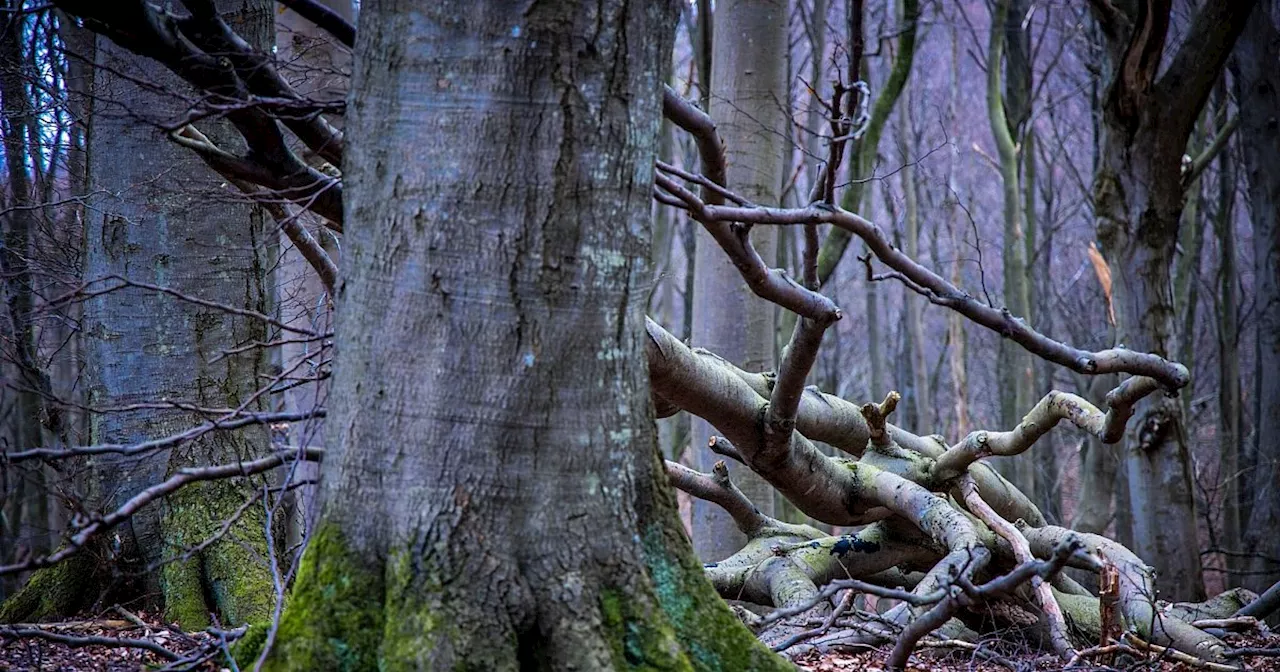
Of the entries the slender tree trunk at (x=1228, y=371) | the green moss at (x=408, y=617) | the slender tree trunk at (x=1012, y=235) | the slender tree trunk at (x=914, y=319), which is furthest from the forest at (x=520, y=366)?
the slender tree trunk at (x=914, y=319)

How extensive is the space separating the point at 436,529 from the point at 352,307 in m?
0.64

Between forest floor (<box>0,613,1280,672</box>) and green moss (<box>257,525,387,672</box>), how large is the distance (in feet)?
1.54

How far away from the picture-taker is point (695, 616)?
278 centimetres

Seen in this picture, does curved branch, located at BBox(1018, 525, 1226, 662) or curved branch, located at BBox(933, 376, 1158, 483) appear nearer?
curved branch, located at BBox(1018, 525, 1226, 662)

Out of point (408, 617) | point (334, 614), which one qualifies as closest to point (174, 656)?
point (334, 614)

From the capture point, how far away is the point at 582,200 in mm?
2545

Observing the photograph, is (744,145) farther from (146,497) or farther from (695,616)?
(146,497)

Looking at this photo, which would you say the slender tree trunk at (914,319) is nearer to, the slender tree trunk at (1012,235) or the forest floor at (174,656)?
the slender tree trunk at (1012,235)

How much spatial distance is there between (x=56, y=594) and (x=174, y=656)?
83.1 inches

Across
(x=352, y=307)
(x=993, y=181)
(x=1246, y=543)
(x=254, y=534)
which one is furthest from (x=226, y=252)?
(x=993, y=181)

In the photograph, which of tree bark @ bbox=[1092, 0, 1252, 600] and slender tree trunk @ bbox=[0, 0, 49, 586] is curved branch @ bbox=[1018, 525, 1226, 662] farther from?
slender tree trunk @ bbox=[0, 0, 49, 586]

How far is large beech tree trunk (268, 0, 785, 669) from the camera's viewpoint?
2484 millimetres

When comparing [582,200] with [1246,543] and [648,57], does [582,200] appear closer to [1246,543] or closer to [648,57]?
[648,57]

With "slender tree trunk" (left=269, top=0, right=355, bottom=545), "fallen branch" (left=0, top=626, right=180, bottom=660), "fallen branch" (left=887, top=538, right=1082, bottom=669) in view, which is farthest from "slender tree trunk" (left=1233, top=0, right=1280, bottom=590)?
"fallen branch" (left=0, top=626, right=180, bottom=660)
